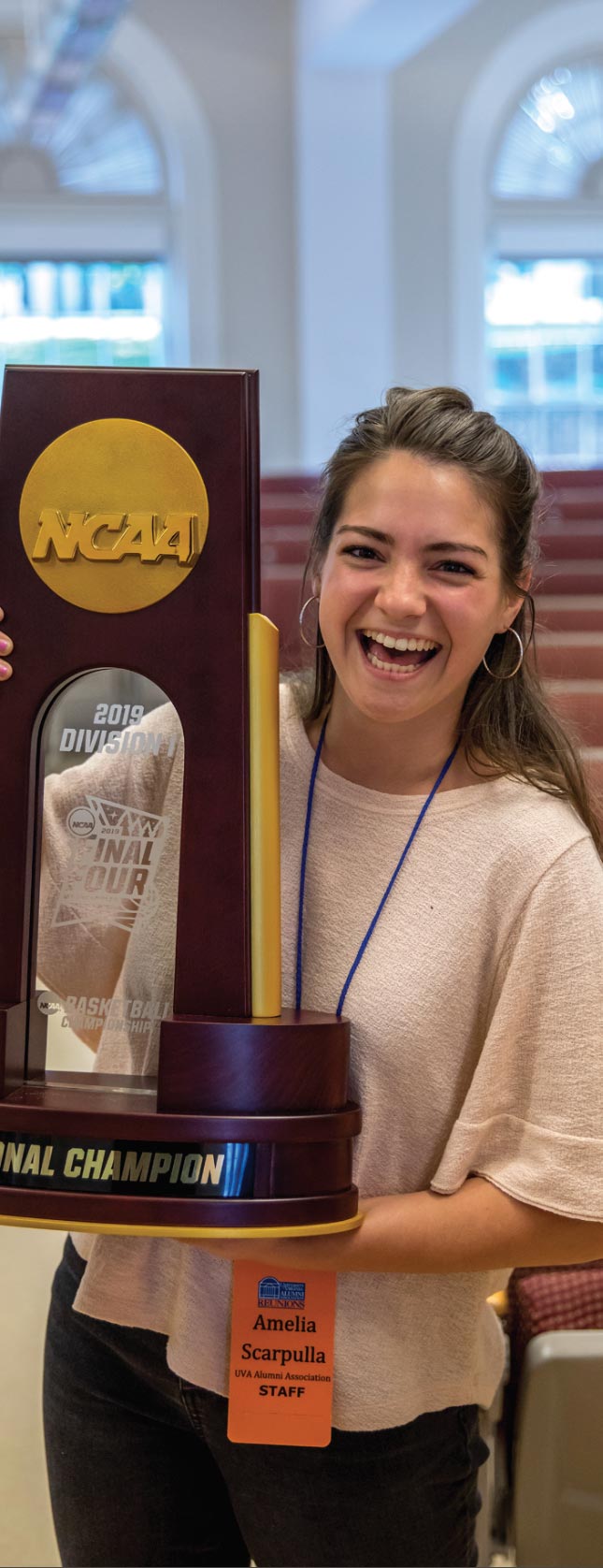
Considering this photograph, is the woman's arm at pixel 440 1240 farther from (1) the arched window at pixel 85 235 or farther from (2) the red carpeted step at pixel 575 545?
→ (1) the arched window at pixel 85 235

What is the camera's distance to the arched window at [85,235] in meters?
6.93

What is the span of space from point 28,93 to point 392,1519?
640 centimetres

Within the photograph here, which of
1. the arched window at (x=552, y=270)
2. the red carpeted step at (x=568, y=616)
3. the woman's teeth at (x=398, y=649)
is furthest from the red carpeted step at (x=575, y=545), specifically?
the woman's teeth at (x=398, y=649)

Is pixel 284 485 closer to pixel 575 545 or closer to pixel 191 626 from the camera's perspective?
pixel 575 545

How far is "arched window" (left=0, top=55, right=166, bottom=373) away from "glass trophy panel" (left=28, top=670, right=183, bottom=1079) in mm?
6444

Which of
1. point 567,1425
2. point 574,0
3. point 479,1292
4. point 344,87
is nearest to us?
point 479,1292

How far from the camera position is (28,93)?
20.3 feet

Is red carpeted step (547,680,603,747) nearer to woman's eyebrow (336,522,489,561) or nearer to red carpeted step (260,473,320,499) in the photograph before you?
woman's eyebrow (336,522,489,561)

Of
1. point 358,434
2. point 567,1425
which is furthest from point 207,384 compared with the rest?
point 567,1425

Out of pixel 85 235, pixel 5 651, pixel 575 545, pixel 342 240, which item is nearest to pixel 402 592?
pixel 5 651

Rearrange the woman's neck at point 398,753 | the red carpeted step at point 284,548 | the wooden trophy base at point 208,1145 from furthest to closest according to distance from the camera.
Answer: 1. the red carpeted step at point 284,548
2. the woman's neck at point 398,753
3. the wooden trophy base at point 208,1145

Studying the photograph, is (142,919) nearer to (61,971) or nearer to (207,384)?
(61,971)

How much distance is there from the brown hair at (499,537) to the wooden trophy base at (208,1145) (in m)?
0.22

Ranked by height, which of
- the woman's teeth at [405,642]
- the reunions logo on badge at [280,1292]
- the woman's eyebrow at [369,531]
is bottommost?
the reunions logo on badge at [280,1292]
